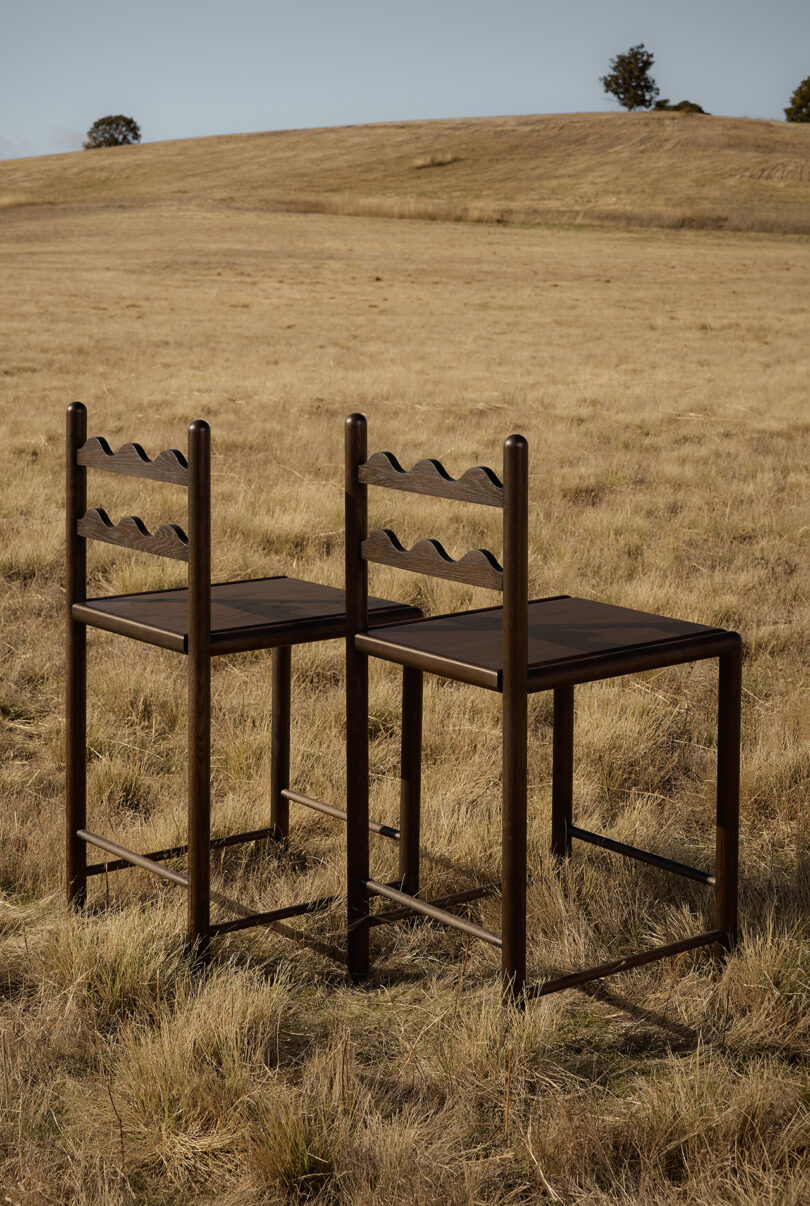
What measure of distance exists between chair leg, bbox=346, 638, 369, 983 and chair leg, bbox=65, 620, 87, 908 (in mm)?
784

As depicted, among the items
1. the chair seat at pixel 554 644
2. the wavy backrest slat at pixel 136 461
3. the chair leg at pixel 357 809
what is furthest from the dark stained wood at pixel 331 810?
the wavy backrest slat at pixel 136 461

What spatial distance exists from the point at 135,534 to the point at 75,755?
683 millimetres

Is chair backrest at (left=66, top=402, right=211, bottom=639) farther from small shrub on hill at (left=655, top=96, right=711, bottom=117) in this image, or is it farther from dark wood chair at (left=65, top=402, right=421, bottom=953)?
small shrub on hill at (left=655, top=96, right=711, bottom=117)

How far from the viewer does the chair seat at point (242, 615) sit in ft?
10.0

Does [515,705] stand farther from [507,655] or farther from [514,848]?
[514,848]

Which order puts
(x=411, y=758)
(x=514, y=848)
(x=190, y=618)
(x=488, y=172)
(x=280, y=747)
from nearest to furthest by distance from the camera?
(x=514, y=848) → (x=190, y=618) → (x=411, y=758) → (x=280, y=747) → (x=488, y=172)

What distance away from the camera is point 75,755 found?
3449mm

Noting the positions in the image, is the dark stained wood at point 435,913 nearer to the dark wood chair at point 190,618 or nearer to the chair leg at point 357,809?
the chair leg at point 357,809

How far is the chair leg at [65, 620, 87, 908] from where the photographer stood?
11.3 feet

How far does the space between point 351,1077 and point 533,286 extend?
85.4 ft

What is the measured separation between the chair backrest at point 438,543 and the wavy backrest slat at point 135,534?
15.5 inches

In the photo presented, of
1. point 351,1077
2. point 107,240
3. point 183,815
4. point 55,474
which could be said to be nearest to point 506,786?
point 351,1077

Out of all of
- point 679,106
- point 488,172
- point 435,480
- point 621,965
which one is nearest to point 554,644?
point 435,480

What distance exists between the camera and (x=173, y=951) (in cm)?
307
